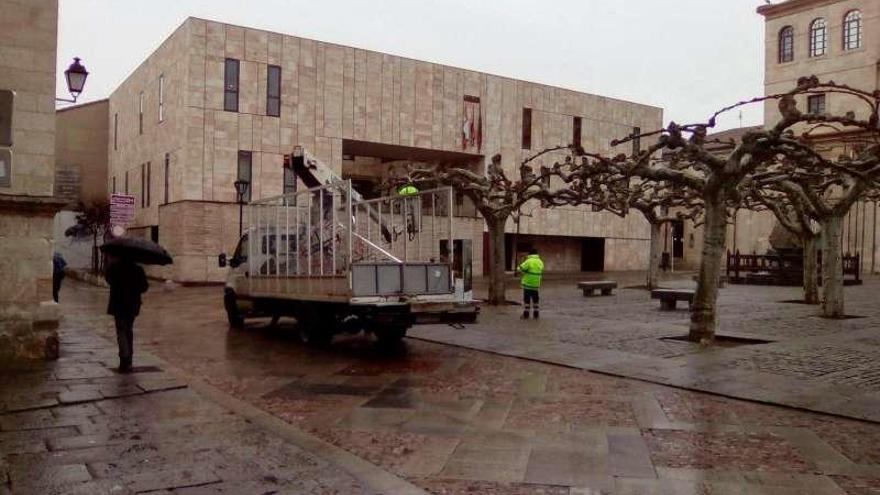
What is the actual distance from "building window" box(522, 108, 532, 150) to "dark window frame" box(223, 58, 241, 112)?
54.2 feet

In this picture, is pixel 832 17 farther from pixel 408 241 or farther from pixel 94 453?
pixel 94 453

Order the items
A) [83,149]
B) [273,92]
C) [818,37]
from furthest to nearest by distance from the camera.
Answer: [818,37]
[83,149]
[273,92]

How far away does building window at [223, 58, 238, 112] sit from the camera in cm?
3212

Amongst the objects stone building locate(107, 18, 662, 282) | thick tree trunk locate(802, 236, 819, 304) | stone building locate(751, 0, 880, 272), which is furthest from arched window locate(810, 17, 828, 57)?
thick tree trunk locate(802, 236, 819, 304)

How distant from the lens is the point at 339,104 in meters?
34.8

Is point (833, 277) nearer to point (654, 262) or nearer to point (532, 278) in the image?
point (532, 278)

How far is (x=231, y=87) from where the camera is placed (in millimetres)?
32281

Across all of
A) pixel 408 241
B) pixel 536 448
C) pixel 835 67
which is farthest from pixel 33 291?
pixel 835 67

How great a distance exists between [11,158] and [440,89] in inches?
1173

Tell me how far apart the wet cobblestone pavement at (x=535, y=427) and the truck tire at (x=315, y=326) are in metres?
0.86

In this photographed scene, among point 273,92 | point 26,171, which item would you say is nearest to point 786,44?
point 273,92

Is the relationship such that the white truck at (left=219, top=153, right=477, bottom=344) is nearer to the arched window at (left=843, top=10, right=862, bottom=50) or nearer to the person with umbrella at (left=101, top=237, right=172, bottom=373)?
the person with umbrella at (left=101, top=237, right=172, bottom=373)

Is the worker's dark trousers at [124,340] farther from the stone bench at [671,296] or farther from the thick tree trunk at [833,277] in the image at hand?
the thick tree trunk at [833,277]

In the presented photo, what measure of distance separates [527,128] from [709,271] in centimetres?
3041
